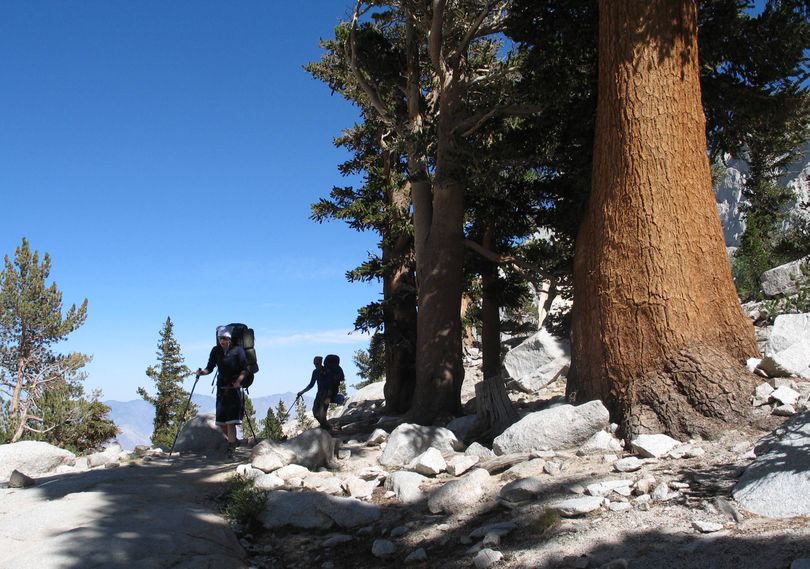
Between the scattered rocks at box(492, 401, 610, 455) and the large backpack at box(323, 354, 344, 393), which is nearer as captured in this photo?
the scattered rocks at box(492, 401, 610, 455)

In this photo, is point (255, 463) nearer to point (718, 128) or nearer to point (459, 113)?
point (459, 113)

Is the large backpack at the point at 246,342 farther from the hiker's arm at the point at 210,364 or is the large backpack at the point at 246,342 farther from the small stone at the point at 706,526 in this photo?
the small stone at the point at 706,526

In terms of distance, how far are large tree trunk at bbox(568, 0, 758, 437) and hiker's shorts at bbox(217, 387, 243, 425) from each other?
17.4 feet

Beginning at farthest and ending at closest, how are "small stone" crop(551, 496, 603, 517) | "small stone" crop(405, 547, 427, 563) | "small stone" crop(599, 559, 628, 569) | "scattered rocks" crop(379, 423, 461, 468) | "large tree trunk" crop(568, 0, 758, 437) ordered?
"scattered rocks" crop(379, 423, 461, 468)
"large tree trunk" crop(568, 0, 758, 437)
"small stone" crop(405, 547, 427, 563)
"small stone" crop(551, 496, 603, 517)
"small stone" crop(599, 559, 628, 569)

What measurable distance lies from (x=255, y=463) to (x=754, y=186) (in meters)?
22.4

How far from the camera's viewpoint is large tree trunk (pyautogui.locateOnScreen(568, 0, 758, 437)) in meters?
6.88

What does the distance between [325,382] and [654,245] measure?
26.6 feet

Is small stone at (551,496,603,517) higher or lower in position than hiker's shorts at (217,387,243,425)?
lower

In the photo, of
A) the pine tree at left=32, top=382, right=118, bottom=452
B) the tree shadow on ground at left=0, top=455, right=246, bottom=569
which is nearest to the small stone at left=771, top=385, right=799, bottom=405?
the tree shadow on ground at left=0, top=455, right=246, bottom=569

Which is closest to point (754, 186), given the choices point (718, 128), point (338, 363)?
point (718, 128)

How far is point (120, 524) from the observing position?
17.8 ft

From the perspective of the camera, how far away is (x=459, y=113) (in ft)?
39.8

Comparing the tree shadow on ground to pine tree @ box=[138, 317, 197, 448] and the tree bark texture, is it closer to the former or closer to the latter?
the tree bark texture

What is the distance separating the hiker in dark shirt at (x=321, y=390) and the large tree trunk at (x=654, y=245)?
21.9 ft
